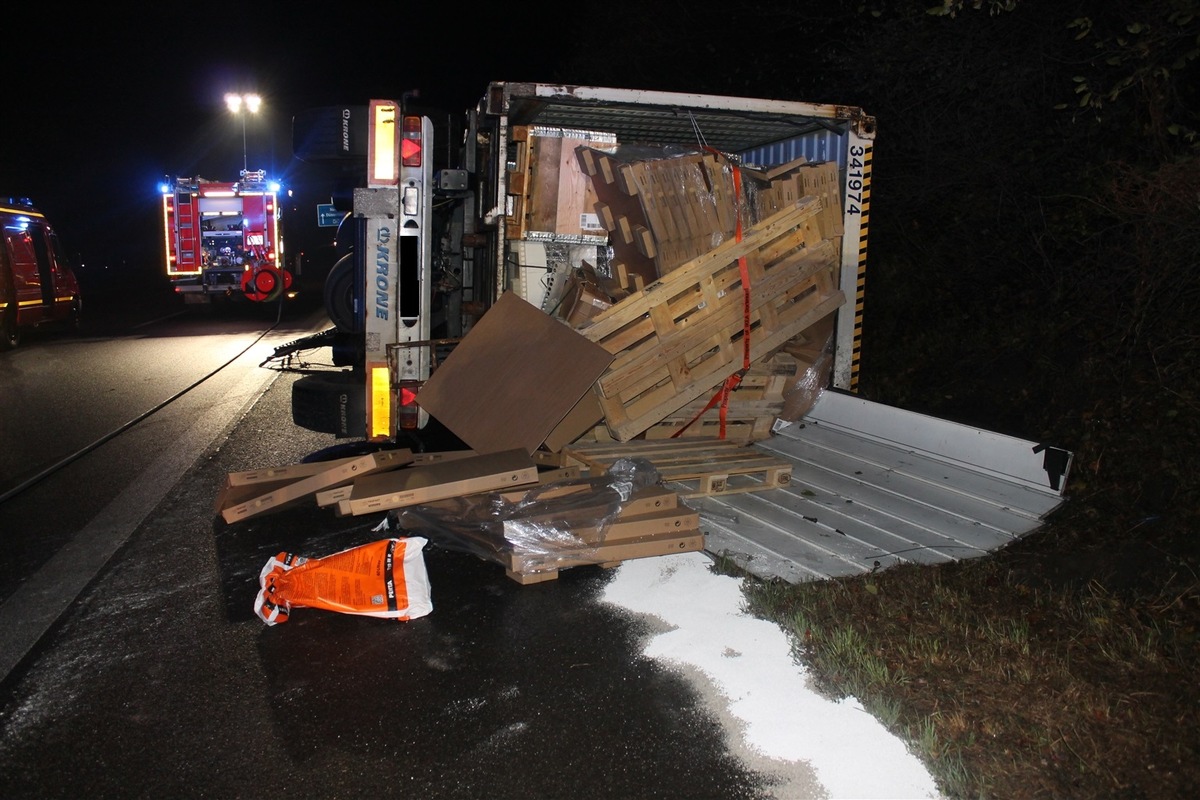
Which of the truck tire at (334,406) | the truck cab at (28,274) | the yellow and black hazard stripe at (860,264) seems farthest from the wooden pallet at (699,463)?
the truck cab at (28,274)

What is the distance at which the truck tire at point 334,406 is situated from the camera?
6199 mm

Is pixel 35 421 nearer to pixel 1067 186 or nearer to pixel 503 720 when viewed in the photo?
pixel 503 720

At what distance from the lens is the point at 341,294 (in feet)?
23.3

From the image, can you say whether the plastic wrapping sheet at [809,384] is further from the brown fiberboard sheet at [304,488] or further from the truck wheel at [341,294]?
the truck wheel at [341,294]

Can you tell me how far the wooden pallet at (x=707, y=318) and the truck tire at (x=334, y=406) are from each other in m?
1.68

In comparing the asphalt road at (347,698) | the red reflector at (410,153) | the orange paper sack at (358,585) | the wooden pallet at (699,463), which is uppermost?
the red reflector at (410,153)

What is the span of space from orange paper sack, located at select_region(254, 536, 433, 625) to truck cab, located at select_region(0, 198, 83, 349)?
1250cm

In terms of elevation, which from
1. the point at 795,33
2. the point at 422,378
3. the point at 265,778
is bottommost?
the point at 265,778

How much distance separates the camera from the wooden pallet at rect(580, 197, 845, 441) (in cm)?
617

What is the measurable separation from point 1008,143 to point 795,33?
19.9 feet

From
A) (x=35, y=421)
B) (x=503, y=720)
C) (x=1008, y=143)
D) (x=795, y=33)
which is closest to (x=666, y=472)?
(x=503, y=720)

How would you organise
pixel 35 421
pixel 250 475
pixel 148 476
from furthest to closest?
pixel 35 421 → pixel 148 476 → pixel 250 475

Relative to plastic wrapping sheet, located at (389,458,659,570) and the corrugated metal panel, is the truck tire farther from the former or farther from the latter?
Result: the corrugated metal panel

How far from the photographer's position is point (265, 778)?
10.2 ft
